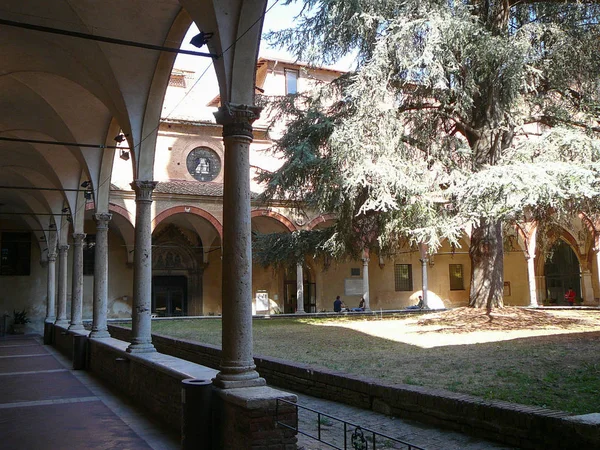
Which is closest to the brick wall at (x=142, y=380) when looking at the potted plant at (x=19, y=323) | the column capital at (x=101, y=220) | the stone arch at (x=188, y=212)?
the column capital at (x=101, y=220)

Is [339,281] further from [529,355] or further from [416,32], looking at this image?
[529,355]

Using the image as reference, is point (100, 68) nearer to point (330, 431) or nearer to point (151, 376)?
point (151, 376)

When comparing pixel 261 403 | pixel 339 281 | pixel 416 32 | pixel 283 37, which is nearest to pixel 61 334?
pixel 283 37

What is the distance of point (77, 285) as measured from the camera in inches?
561

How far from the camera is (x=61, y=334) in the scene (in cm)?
1524

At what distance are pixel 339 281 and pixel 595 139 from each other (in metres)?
17.2

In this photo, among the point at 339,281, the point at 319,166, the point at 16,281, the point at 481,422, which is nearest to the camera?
the point at 481,422

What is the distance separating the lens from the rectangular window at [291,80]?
25.3m

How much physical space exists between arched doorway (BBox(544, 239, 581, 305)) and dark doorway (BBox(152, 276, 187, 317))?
16.5 meters

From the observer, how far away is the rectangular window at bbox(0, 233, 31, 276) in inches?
918

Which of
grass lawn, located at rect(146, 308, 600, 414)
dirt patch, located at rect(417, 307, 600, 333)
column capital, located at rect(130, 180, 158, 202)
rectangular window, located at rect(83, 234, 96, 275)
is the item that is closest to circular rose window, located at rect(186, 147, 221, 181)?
rectangular window, located at rect(83, 234, 96, 275)

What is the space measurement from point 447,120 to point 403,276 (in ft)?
48.9

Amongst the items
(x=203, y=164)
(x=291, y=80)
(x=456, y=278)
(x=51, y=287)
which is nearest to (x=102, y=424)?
(x=51, y=287)

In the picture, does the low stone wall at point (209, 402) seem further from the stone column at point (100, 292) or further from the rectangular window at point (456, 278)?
the rectangular window at point (456, 278)
